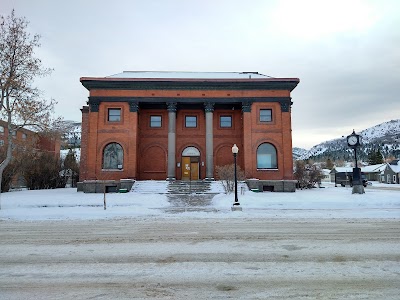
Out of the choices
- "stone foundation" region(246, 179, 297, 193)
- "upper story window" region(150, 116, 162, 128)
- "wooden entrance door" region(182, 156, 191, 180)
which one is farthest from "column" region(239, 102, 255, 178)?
"upper story window" region(150, 116, 162, 128)

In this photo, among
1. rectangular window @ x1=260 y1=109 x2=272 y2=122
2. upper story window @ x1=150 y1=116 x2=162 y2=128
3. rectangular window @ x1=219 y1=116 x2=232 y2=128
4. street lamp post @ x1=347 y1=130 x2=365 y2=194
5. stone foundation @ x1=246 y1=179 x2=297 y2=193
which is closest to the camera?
street lamp post @ x1=347 y1=130 x2=365 y2=194

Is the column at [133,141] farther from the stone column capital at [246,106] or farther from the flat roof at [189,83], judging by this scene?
the stone column capital at [246,106]

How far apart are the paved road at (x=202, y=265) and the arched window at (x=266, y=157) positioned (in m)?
19.4

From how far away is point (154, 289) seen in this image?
464cm

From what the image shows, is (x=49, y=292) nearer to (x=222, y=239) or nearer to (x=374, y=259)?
(x=222, y=239)

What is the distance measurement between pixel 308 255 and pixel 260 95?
24.4 meters

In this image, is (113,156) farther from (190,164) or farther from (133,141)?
(190,164)

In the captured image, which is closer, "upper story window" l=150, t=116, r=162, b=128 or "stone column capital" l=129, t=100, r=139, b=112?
"stone column capital" l=129, t=100, r=139, b=112

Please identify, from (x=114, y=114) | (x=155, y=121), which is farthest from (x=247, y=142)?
(x=114, y=114)

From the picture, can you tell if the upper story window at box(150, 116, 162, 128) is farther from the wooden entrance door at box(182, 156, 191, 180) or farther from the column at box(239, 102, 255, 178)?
the column at box(239, 102, 255, 178)

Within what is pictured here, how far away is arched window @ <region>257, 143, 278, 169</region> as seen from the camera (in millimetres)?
29303

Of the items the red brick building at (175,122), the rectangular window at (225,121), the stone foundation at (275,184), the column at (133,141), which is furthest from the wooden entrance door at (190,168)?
the stone foundation at (275,184)

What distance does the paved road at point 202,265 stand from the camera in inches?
179

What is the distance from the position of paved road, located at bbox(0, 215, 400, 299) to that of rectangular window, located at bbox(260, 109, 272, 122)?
67.5ft
